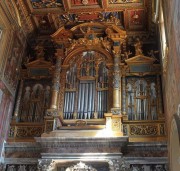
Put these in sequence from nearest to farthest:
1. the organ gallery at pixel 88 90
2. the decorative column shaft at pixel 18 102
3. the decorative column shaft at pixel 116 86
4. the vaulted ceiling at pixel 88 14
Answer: the organ gallery at pixel 88 90 < the decorative column shaft at pixel 116 86 < the decorative column shaft at pixel 18 102 < the vaulted ceiling at pixel 88 14

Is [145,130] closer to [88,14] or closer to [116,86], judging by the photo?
[116,86]

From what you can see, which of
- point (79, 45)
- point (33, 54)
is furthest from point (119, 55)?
point (33, 54)

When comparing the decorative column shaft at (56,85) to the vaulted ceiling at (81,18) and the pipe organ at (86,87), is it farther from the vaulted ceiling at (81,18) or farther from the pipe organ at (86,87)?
the vaulted ceiling at (81,18)

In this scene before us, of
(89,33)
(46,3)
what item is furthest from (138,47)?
(46,3)

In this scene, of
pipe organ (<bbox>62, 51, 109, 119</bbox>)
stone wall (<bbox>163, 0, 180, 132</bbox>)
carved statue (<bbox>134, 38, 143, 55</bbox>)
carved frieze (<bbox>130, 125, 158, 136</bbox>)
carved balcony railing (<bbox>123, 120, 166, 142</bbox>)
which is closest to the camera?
stone wall (<bbox>163, 0, 180, 132</bbox>)

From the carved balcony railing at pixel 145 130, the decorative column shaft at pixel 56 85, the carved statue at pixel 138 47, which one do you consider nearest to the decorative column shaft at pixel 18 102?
the decorative column shaft at pixel 56 85

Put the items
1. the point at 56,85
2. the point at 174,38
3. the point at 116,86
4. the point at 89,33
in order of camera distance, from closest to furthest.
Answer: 1. the point at 174,38
2. the point at 116,86
3. the point at 56,85
4. the point at 89,33

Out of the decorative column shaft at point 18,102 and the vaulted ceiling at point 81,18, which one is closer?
the decorative column shaft at point 18,102

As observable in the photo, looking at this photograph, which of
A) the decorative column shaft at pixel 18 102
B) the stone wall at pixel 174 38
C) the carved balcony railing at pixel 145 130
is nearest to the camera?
the stone wall at pixel 174 38

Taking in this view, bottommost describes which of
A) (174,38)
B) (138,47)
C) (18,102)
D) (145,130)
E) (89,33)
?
(145,130)

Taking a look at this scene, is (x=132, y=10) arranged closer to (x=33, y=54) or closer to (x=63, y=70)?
(x=63, y=70)

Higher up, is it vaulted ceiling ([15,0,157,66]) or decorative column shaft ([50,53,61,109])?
vaulted ceiling ([15,0,157,66])

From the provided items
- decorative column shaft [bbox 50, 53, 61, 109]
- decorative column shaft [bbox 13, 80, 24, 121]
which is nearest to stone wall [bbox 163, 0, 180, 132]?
decorative column shaft [bbox 50, 53, 61, 109]

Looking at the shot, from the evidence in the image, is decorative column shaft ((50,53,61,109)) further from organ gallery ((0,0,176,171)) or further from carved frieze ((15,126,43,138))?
carved frieze ((15,126,43,138))
